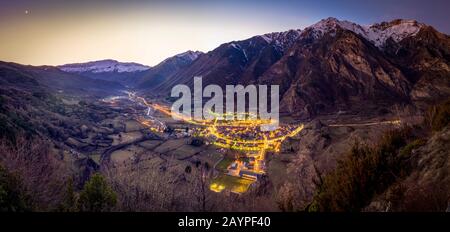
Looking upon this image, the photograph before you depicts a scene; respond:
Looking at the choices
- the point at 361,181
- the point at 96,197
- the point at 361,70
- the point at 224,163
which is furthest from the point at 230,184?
the point at 361,70

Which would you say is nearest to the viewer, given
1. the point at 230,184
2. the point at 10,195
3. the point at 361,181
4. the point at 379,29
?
the point at 361,181

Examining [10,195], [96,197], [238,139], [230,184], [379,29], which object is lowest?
[230,184]

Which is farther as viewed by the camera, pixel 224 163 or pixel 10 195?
pixel 224 163

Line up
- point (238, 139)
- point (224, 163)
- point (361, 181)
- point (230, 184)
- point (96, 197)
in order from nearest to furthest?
point (361, 181), point (96, 197), point (230, 184), point (224, 163), point (238, 139)

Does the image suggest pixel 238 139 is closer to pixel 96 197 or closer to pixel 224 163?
pixel 224 163

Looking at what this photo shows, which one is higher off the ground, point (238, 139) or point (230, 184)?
point (238, 139)

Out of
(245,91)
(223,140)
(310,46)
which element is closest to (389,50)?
(310,46)

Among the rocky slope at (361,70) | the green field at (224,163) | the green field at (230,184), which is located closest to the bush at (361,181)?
the green field at (230,184)

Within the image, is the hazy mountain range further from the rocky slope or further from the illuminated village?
the illuminated village

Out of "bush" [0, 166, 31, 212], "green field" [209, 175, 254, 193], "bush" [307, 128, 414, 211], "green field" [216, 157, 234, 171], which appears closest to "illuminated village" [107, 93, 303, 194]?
"green field" [209, 175, 254, 193]
